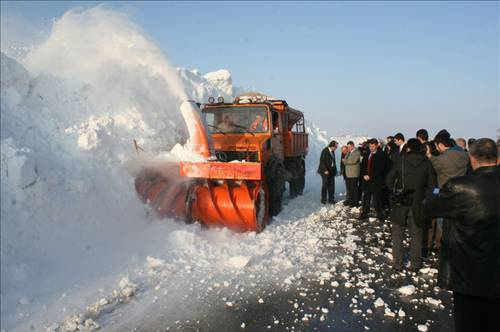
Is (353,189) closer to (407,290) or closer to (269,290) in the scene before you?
(407,290)

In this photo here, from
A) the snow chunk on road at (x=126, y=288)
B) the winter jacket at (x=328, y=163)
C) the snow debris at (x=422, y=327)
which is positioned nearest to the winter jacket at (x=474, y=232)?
the snow debris at (x=422, y=327)

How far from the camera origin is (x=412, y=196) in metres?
4.63

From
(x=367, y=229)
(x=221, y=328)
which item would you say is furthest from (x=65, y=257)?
(x=367, y=229)

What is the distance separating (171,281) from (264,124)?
173 inches

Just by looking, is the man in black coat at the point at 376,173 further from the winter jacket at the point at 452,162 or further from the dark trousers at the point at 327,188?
the winter jacket at the point at 452,162

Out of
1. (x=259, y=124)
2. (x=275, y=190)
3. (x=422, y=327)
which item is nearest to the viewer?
(x=422, y=327)

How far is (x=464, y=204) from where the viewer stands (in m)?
2.21

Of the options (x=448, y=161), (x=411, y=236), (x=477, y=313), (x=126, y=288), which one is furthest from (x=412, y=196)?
(x=126, y=288)

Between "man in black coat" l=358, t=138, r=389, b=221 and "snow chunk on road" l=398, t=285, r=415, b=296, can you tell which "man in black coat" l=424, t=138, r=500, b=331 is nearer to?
"snow chunk on road" l=398, t=285, r=415, b=296

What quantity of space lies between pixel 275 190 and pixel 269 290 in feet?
11.1

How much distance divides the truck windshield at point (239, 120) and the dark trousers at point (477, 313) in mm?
5829

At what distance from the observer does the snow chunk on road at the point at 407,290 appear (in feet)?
12.9

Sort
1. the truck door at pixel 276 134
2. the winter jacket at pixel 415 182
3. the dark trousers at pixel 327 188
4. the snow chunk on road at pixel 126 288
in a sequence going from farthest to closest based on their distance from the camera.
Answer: the dark trousers at pixel 327 188
the truck door at pixel 276 134
the winter jacket at pixel 415 182
the snow chunk on road at pixel 126 288

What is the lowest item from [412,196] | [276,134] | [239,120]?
[412,196]
